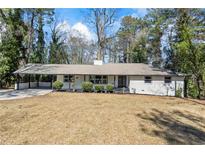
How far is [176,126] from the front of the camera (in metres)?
8.71

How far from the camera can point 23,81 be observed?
23.5m

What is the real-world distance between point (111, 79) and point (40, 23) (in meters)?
16.9

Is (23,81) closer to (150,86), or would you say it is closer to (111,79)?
(111,79)

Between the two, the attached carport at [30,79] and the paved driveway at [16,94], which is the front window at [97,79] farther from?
the paved driveway at [16,94]

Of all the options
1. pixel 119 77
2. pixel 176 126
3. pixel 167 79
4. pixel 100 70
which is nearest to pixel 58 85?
pixel 100 70

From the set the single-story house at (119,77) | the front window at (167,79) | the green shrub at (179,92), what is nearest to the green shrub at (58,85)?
the single-story house at (119,77)

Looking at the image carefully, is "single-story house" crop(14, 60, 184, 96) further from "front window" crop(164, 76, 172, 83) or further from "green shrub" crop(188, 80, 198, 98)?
"green shrub" crop(188, 80, 198, 98)

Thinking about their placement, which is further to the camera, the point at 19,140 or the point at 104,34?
the point at 104,34

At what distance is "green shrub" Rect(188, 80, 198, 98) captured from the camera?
20500mm

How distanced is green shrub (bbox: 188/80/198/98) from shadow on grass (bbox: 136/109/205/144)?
10.3 meters

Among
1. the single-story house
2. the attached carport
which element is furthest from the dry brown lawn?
the attached carport

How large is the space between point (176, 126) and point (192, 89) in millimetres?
13728
